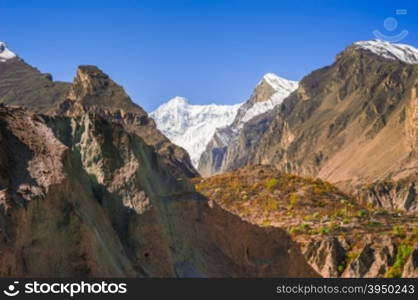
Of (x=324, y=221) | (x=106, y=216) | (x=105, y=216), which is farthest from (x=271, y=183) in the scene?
(x=105, y=216)

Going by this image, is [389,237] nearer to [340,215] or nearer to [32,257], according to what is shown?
[340,215]

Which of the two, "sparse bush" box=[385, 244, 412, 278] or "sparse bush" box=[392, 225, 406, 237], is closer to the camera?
"sparse bush" box=[385, 244, 412, 278]

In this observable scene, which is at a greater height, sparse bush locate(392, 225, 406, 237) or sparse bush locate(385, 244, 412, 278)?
sparse bush locate(392, 225, 406, 237)

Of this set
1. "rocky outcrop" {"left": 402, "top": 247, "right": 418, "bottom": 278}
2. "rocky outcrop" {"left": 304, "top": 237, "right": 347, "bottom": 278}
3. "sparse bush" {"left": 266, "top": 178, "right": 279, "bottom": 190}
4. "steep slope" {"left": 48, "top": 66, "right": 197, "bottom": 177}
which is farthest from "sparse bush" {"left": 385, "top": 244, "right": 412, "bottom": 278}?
"steep slope" {"left": 48, "top": 66, "right": 197, "bottom": 177}

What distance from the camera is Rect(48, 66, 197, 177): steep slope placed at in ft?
597

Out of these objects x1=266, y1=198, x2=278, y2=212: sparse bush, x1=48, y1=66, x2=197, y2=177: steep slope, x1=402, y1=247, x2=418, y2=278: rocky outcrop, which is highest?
x1=48, y1=66, x2=197, y2=177: steep slope

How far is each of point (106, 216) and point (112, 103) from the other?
165 meters

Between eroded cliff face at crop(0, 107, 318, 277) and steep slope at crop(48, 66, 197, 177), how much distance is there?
145 m

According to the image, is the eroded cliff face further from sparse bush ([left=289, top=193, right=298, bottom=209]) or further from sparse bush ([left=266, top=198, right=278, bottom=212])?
sparse bush ([left=289, top=193, right=298, bottom=209])

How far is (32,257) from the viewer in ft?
66.5

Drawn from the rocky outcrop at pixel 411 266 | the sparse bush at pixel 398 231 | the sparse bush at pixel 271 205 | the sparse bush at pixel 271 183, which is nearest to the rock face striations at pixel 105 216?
the rocky outcrop at pixel 411 266

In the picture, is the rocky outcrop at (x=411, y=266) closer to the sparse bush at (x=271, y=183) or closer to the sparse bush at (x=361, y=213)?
the sparse bush at (x=361, y=213)

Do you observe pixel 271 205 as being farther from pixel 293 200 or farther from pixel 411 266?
pixel 411 266

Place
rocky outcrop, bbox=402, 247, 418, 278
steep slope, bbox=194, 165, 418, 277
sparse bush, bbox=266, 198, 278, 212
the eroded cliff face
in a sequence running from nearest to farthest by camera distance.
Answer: the eroded cliff face
rocky outcrop, bbox=402, 247, 418, 278
steep slope, bbox=194, 165, 418, 277
sparse bush, bbox=266, 198, 278, 212
